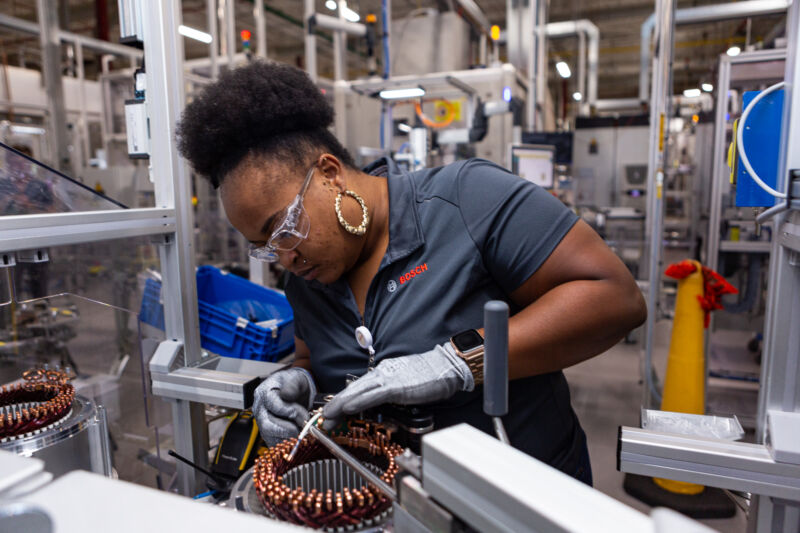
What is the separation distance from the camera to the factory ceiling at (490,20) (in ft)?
27.3

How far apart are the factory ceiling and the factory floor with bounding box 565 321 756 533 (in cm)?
476

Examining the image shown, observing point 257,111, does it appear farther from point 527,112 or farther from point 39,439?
point 527,112

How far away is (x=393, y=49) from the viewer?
5102 mm

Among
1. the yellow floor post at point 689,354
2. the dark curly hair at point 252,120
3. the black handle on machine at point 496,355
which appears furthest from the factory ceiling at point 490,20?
the black handle on machine at point 496,355

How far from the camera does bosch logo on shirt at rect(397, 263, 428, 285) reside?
1.06 metres

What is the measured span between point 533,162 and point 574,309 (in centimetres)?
316

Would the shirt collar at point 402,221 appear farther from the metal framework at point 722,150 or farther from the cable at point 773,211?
the metal framework at point 722,150

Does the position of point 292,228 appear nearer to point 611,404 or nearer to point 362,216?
point 362,216

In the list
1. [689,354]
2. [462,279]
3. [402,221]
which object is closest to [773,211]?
[462,279]

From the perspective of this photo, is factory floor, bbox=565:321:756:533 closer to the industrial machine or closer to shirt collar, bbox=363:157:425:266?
shirt collar, bbox=363:157:425:266

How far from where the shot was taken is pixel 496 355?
19.0 inches

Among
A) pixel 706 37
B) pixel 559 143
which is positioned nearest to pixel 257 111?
pixel 559 143

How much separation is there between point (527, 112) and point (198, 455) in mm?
4722

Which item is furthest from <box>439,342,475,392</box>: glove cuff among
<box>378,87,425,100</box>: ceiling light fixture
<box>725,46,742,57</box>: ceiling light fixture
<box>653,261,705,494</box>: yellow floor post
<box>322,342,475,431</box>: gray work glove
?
<box>725,46,742,57</box>: ceiling light fixture
